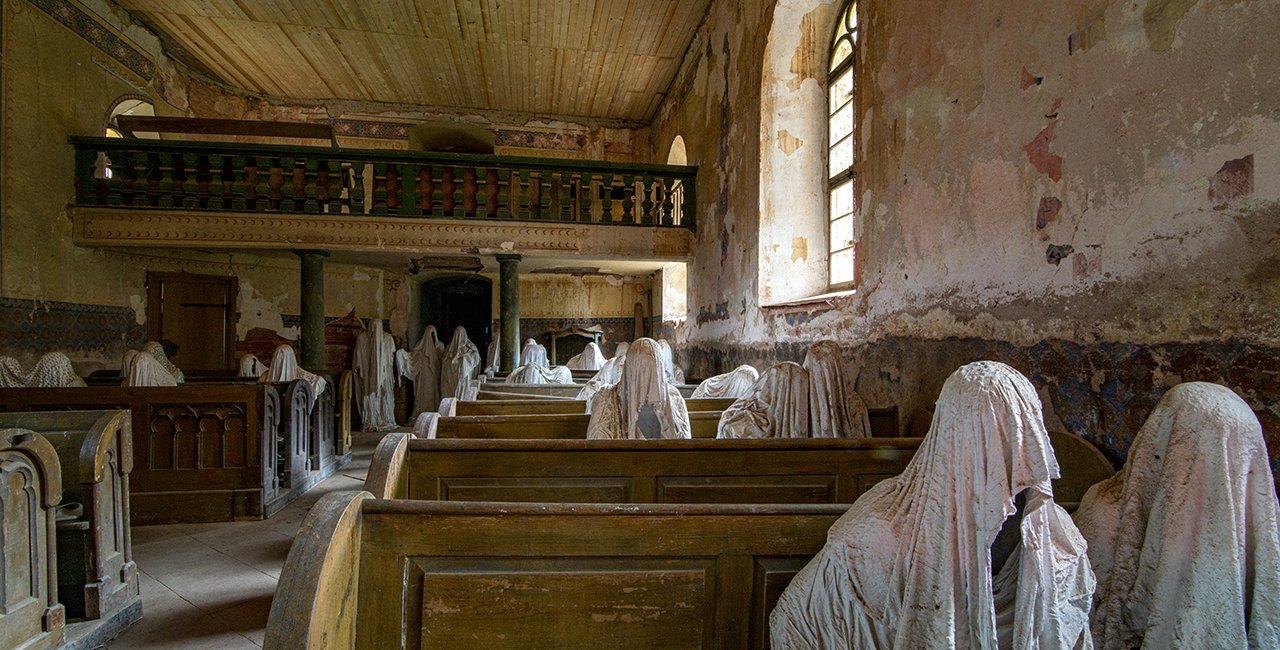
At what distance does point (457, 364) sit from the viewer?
1090 cm

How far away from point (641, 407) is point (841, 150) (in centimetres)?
333

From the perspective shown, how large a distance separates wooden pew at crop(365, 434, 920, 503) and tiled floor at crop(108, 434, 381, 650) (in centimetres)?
108

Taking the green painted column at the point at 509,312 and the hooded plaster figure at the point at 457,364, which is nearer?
the green painted column at the point at 509,312

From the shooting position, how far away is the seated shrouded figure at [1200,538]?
1.48 m

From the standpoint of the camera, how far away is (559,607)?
1.76 m

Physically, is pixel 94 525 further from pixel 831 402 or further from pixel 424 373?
pixel 424 373

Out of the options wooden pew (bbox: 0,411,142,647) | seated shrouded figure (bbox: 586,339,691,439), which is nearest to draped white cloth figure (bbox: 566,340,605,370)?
seated shrouded figure (bbox: 586,339,691,439)

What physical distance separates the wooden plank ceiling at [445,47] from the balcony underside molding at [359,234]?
9.89ft

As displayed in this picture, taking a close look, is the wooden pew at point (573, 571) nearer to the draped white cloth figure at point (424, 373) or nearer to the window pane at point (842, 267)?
the window pane at point (842, 267)

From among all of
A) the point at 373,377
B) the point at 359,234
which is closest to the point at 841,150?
the point at 359,234

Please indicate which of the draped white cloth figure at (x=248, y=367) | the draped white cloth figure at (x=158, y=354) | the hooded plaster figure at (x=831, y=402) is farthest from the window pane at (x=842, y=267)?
the draped white cloth figure at (x=248, y=367)

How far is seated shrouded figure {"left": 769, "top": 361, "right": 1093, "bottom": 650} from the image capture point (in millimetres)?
1452

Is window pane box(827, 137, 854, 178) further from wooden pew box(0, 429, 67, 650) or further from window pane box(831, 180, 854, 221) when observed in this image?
wooden pew box(0, 429, 67, 650)

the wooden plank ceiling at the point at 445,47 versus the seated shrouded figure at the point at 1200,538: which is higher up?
the wooden plank ceiling at the point at 445,47
